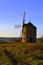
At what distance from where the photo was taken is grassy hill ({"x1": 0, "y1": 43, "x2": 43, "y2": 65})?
113 feet

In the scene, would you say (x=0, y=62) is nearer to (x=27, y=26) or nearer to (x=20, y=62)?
(x=20, y=62)

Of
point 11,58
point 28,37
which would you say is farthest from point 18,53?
point 28,37

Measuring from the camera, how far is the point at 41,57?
3666cm

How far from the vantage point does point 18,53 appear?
3947 cm

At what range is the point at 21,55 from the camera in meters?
38.4

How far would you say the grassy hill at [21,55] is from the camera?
1356 inches

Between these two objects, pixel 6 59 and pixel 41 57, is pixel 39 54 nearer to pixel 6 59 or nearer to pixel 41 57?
pixel 41 57

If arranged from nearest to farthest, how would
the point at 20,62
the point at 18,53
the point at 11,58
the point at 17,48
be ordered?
the point at 20,62 → the point at 11,58 → the point at 18,53 → the point at 17,48

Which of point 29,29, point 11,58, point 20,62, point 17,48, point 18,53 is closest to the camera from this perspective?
point 20,62

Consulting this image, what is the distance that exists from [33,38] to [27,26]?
294 centimetres

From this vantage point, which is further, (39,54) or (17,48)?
(17,48)

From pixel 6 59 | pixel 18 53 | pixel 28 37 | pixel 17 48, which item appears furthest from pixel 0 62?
pixel 28 37

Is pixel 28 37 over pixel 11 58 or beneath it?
over

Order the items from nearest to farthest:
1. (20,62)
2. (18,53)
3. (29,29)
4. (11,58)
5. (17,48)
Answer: (20,62) → (11,58) → (18,53) → (17,48) → (29,29)
